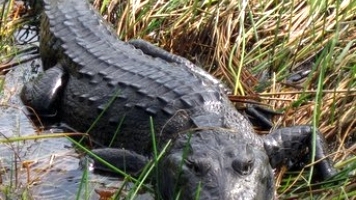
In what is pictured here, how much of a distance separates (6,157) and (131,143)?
26.9 inches

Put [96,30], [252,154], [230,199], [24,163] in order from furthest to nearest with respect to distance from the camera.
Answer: [96,30] < [24,163] < [252,154] < [230,199]

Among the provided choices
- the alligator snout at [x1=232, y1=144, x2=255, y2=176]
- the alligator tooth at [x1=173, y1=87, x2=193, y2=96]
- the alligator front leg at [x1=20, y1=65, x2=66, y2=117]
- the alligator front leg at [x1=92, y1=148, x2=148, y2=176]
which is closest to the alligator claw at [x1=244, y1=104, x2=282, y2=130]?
the alligator tooth at [x1=173, y1=87, x2=193, y2=96]

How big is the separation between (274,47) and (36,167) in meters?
1.70

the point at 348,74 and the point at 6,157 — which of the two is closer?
the point at 6,157

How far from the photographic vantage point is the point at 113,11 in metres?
6.50

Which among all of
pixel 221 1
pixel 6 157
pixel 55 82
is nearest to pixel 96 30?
pixel 55 82

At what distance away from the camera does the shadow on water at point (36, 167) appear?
4340 mm

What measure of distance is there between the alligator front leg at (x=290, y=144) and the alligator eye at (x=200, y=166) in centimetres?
78

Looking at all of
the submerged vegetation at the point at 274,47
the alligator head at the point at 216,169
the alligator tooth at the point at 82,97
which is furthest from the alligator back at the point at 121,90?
the submerged vegetation at the point at 274,47

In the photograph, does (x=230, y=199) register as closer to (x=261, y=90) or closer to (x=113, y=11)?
(x=261, y=90)

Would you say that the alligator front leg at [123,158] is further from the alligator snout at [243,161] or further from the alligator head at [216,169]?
the alligator snout at [243,161]

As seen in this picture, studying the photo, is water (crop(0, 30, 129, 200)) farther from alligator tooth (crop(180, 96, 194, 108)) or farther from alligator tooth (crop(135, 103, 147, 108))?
alligator tooth (crop(180, 96, 194, 108))

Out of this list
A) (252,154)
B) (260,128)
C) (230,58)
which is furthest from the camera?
(230,58)

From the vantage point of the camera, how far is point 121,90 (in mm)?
5000
